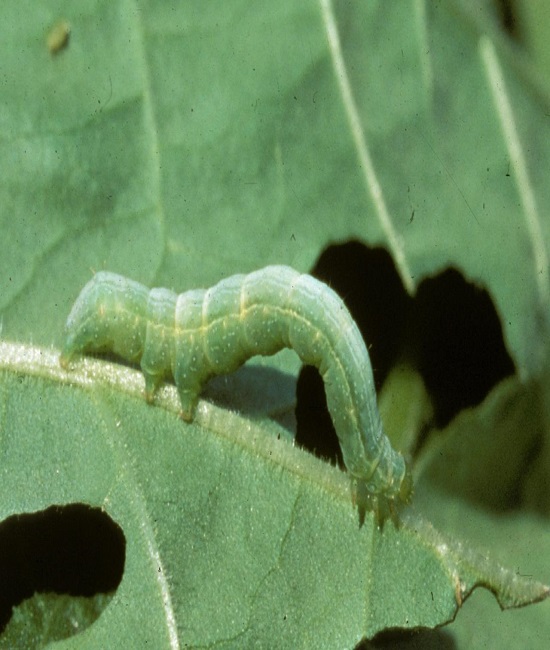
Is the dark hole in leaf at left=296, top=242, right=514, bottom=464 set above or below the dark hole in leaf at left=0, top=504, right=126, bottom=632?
above

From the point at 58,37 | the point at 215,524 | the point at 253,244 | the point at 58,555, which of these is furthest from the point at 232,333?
the point at 58,37

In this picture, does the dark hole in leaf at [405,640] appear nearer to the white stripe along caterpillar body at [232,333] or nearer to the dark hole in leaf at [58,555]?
the white stripe along caterpillar body at [232,333]

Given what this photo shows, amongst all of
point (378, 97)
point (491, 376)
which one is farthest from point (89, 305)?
point (491, 376)

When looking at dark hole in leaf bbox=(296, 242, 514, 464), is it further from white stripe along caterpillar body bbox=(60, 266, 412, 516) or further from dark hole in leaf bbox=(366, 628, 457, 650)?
dark hole in leaf bbox=(366, 628, 457, 650)

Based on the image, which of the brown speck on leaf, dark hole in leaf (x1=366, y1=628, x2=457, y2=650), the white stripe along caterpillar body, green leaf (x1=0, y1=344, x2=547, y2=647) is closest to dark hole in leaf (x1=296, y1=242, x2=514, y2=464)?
the white stripe along caterpillar body

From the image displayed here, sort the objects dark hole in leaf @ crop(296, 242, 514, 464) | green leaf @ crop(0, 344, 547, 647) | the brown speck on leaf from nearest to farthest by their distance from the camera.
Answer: green leaf @ crop(0, 344, 547, 647), the brown speck on leaf, dark hole in leaf @ crop(296, 242, 514, 464)

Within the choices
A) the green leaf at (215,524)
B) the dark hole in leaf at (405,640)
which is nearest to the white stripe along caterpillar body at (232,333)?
the green leaf at (215,524)

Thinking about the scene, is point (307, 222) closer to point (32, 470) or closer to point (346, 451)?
point (346, 451)
